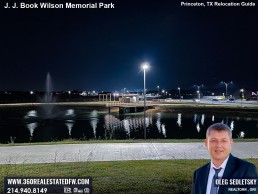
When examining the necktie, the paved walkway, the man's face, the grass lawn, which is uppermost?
the man's face

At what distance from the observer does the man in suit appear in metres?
2.71

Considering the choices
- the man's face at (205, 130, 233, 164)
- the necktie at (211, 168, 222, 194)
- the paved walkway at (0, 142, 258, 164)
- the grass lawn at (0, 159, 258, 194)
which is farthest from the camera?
the paved walkway at (0, 142, 258, 164)

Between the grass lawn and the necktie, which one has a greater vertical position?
the necktie

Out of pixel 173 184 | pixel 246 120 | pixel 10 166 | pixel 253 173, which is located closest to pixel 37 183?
pixel 173 184

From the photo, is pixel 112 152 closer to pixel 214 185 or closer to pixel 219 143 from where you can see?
pixel 214 185

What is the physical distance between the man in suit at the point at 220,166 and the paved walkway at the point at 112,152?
387 inches

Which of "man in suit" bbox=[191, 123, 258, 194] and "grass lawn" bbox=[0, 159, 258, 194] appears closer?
"man in suit" bbox=[191, 123, 258, 194]

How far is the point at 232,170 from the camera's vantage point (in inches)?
111

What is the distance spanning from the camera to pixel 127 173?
32.8ft

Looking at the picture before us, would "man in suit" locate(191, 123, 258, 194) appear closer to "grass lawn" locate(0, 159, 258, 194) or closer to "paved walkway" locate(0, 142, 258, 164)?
"grass lawn" locate(0, 159, 258, 194)

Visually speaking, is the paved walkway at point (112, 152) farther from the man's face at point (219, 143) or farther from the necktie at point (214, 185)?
the man's face at point (219, 143)

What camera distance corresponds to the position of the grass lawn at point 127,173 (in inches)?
330


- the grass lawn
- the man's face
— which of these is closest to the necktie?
the man's face

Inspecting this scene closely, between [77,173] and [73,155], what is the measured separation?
3.99 m
